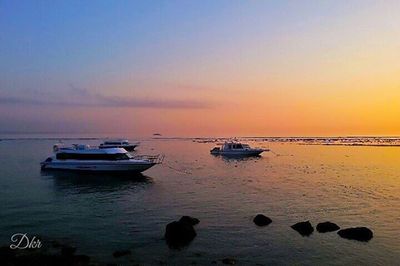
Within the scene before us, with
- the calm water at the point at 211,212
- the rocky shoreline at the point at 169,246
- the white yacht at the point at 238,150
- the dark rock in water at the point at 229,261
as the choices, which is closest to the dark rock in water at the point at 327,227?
the rocky shoreline at the point at 169,246

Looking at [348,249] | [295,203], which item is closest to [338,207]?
[295,203]

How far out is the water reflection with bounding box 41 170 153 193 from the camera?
1566 inches

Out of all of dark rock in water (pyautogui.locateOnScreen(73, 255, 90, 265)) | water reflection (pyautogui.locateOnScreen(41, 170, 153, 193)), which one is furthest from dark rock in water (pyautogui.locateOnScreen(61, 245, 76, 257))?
A: water reflection (pyautogui.locateOnScreen(41, 170, 153, 193))

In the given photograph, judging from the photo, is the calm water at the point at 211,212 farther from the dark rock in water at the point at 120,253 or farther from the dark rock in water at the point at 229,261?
the dark rock in water at the point at 229,261

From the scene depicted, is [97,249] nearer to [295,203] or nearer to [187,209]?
[187,209]

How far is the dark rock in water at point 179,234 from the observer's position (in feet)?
66.7

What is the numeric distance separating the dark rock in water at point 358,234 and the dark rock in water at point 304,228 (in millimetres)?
1690

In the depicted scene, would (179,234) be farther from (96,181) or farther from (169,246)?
(96,181)

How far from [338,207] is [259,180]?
15.9 m

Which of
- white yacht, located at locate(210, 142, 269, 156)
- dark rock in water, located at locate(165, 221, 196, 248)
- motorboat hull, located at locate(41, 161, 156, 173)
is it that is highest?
white yacht, located at locate(210, 142, 269, 156)

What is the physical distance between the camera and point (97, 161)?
1912 inches

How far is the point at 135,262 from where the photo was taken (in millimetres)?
17500

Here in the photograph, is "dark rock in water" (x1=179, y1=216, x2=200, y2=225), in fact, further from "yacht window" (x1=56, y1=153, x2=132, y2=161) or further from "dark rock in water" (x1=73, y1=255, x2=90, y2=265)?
"yacht window" (x1=56, y1=153, x2=132, y2=161)

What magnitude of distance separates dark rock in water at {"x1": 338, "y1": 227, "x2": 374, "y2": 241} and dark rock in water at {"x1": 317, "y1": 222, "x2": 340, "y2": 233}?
104 cm
